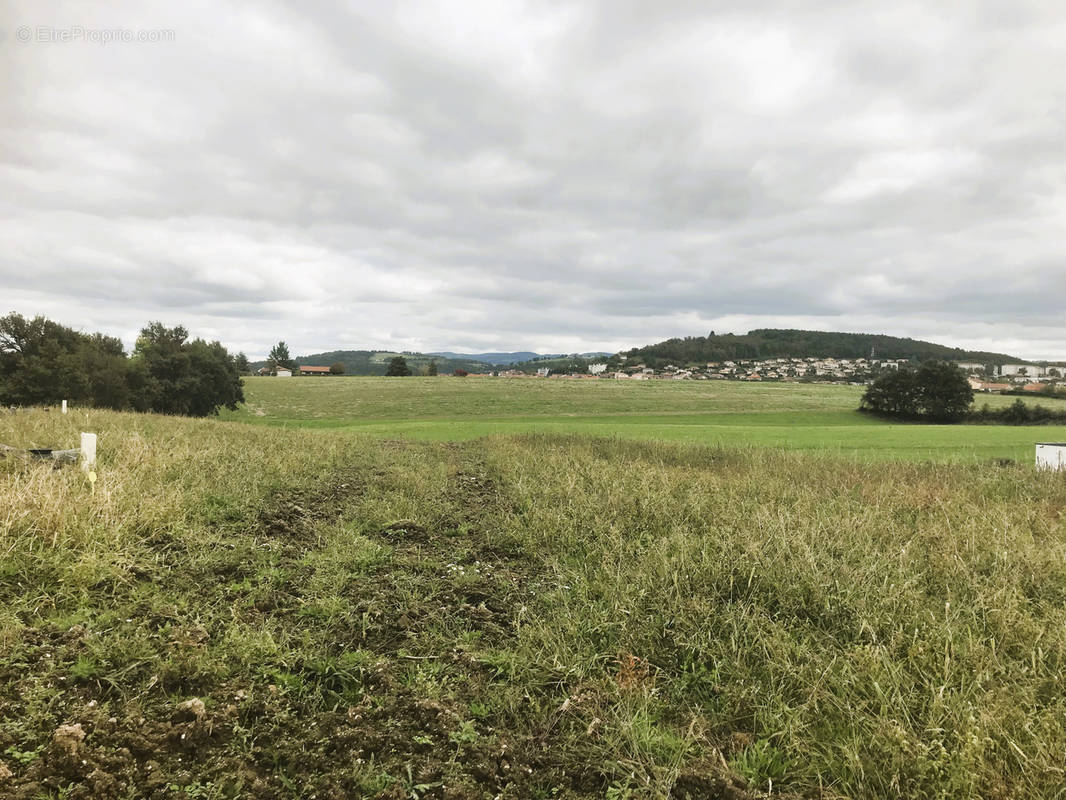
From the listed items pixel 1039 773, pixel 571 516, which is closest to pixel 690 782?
pixel 1039 773

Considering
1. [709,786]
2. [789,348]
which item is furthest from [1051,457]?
[789,348]

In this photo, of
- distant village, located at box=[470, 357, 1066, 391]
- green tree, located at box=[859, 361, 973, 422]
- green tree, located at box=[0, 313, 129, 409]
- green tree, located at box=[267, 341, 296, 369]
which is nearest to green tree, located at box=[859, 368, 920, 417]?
green tree, located at box=[859, 361, 973, 422]

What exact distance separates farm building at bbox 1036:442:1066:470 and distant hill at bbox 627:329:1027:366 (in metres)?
138

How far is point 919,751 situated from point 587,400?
209ft

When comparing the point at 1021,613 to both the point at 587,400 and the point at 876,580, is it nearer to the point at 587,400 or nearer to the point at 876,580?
the point at 876,580

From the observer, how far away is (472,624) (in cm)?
516

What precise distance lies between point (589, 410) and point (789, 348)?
123 meters

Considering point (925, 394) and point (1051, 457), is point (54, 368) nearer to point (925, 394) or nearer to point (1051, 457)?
point (1051, 457)

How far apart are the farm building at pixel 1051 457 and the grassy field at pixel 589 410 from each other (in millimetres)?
10129

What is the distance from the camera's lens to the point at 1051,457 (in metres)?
15.7

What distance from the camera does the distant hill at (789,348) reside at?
137 metres

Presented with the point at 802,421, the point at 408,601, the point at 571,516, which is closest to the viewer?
the point at 408,601

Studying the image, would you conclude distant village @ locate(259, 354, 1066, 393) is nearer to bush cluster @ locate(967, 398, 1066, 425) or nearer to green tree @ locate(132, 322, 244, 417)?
bush cluster @ locate(967, 398, 1066, 425)

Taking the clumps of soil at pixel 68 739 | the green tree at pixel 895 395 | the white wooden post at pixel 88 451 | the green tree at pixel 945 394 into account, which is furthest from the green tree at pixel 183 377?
the green tree at pixel 945 394
